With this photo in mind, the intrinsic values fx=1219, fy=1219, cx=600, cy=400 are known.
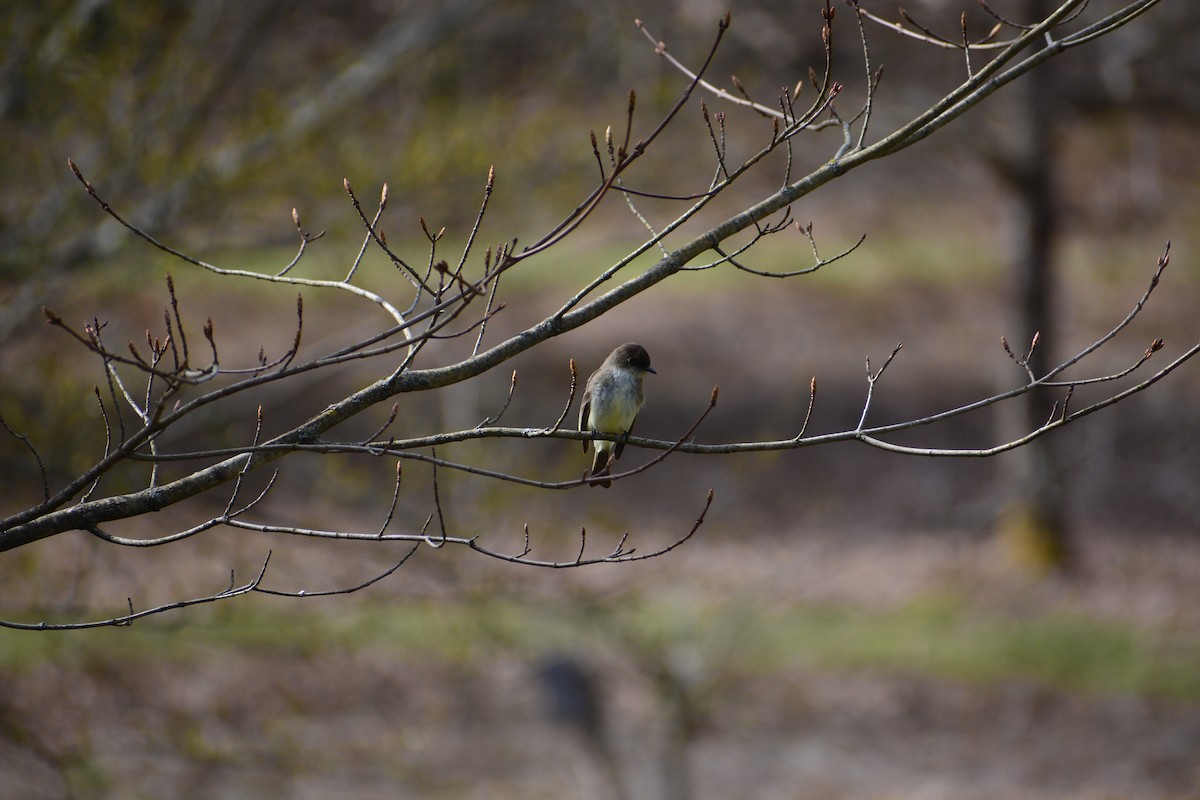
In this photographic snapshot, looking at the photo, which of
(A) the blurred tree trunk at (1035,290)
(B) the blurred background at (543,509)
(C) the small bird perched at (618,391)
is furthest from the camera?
(A) the blurred tree trunk at (1035,290)

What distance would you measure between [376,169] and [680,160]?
3.13 m

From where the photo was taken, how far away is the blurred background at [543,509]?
8.67 metres

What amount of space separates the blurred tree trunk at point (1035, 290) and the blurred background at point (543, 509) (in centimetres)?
6

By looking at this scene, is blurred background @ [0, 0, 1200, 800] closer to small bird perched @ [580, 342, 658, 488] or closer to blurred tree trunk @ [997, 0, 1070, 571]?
blurred tree trunk @ [997, 0, 1070, 571]

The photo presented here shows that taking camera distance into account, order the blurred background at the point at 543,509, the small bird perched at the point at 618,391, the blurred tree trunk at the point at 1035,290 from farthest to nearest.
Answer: the blurred tree trunk at the point at 1035,290 → the blurred background at the point at 543,509 → the small bird perched at the point at 618,391

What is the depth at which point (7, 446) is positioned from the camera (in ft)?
26.8

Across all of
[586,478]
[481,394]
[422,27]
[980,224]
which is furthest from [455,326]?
[980,224]

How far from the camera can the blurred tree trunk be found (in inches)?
587

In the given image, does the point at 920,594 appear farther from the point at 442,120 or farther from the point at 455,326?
the point at 442,120

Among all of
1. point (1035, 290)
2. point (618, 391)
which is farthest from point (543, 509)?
point (1035, 290)

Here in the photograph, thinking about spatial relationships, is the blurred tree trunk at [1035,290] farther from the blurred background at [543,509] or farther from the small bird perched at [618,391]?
the small bird perched at [618,391]

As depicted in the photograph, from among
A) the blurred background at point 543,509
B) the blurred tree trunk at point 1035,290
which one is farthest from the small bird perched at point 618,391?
the blurred tree trunk at point 1035,290

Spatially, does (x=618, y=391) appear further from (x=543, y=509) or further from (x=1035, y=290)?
(x=1035, y=290)

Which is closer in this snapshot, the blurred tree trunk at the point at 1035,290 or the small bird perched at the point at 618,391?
the small bird perched at the point at 618,391
